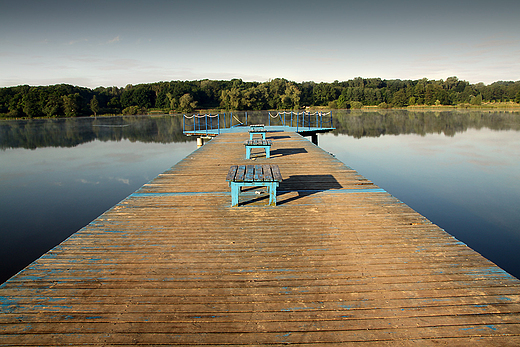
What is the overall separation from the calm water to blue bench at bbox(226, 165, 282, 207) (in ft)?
15.0

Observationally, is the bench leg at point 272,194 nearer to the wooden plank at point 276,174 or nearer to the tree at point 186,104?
the wooden plank at point 276,174

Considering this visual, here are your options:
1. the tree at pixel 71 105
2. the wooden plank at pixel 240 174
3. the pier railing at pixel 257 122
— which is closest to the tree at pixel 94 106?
the tree at pixel 71 105

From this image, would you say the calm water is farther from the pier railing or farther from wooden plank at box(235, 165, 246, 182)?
wooden plank at box(235, 165, 246, 182)

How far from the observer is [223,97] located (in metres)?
65.1

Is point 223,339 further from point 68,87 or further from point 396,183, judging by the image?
point 68,87

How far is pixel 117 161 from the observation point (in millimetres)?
16781

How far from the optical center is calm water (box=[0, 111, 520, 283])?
6820mm

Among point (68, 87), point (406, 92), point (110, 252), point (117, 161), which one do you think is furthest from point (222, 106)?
point (110, 252)

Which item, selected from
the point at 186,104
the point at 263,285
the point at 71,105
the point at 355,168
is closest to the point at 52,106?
the point at 71,105

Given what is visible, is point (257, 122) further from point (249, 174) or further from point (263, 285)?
point (263, 285)

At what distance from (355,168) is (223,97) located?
55164 mm

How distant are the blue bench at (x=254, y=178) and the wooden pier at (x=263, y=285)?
0.35 metres

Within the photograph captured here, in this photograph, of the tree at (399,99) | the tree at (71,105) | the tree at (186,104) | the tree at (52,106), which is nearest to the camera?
the tree at (52,106)

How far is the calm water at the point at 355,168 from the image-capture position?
269 inches
